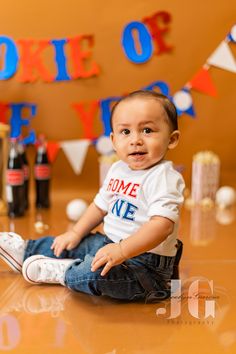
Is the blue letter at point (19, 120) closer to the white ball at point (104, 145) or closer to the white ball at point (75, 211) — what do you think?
the white ball at point (104, 145)

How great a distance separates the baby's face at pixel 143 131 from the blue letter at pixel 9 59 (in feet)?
4.31

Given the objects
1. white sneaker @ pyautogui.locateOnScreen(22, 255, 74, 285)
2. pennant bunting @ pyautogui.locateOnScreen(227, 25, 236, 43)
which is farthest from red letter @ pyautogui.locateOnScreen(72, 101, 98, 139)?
white sneaker @ pyautogui.locateOnScreen(22, 255, 74, 285)

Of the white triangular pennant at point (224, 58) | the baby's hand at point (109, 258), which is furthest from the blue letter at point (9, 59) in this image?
the baby's hand at point (109, 258)

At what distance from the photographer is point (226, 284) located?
130 centimetres

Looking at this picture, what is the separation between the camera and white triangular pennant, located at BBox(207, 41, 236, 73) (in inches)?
93.3

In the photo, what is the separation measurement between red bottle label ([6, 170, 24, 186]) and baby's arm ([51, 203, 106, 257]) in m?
0.68

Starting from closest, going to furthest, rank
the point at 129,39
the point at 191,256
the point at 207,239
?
the point at 191,256, the point at 207,239, the point at 129,39

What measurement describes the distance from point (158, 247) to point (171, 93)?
1.39 metres

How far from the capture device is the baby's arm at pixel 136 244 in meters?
1.09

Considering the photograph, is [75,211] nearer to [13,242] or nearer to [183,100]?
[13,242]

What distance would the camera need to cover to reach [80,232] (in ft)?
4.44

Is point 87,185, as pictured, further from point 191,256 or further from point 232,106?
point 191,256

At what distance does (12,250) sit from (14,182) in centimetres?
67

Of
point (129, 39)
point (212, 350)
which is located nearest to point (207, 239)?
point (212, 350)
